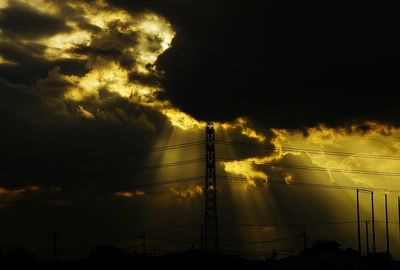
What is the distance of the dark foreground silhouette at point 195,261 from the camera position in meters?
131

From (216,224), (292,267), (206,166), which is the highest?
(206,166)

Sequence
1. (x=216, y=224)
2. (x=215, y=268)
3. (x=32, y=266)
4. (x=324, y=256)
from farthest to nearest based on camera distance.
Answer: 1. (x=324, y=256)
2. (x=32, y=266)
3. (x=215, y=268)
4. (x=216, y=224)

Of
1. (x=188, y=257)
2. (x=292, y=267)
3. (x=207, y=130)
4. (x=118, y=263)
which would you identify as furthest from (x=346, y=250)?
(x=207, y=130)

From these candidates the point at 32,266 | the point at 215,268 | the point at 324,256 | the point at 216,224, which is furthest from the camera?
the point at 324,256

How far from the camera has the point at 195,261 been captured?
→ 429 feet

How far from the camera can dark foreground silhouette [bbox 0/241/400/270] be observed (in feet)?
429

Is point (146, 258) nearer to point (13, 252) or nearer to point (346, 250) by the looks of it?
point (13, 252)

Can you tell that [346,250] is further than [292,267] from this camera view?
Yes

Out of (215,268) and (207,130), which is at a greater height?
(207,130)

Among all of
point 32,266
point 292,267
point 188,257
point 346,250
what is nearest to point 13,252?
point 32,266

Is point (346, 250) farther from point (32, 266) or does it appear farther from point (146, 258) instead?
point (32, 266)

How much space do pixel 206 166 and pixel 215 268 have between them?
108ft

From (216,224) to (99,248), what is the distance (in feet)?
189

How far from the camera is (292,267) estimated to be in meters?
141
